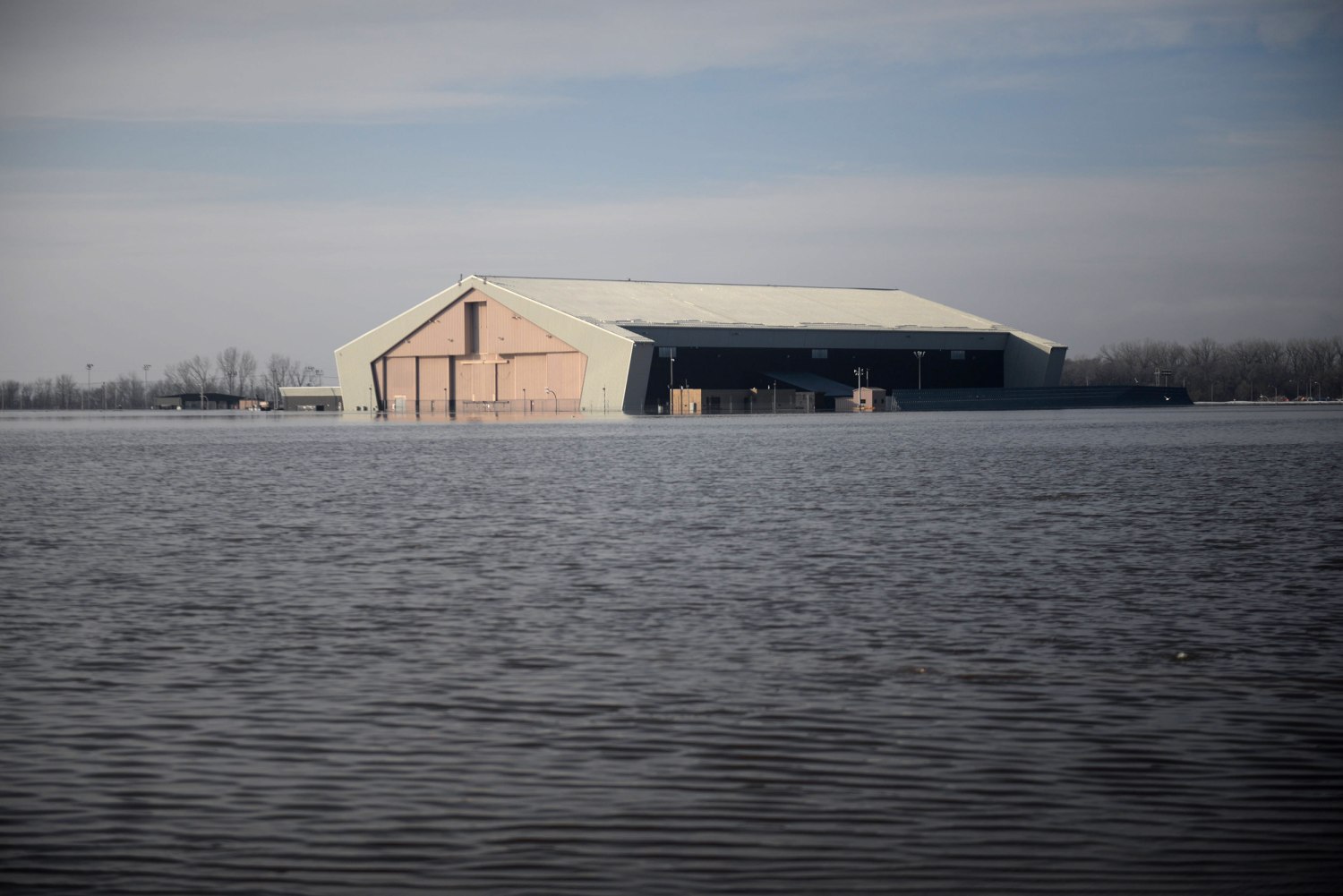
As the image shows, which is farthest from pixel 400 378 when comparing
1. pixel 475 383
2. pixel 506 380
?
pixel 506 380

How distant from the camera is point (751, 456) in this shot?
4881 centimetres

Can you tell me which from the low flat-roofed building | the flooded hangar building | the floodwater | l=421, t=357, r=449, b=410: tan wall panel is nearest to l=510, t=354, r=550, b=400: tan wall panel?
the flooded hangar building

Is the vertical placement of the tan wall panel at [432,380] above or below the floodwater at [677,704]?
above

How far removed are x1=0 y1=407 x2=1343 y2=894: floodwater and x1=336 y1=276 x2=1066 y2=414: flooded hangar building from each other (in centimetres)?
9264

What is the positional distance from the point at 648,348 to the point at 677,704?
103026 mm

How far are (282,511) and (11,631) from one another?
46.4ft

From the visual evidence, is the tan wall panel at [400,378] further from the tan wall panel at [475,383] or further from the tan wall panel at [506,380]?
the tan wall panel at [506,380]

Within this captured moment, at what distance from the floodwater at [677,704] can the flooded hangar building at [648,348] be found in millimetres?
92645

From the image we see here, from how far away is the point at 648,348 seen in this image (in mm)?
113188

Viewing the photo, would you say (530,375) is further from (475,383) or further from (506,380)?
(475,383)

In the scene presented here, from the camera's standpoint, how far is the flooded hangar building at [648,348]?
4710 inches

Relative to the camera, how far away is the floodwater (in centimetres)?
722

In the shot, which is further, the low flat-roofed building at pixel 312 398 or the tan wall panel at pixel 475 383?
the low flat-roofed building at pixel 312 398

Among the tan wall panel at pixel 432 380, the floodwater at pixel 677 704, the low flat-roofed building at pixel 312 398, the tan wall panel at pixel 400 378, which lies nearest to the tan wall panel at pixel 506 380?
the tan wall panel at pixel 432 380
